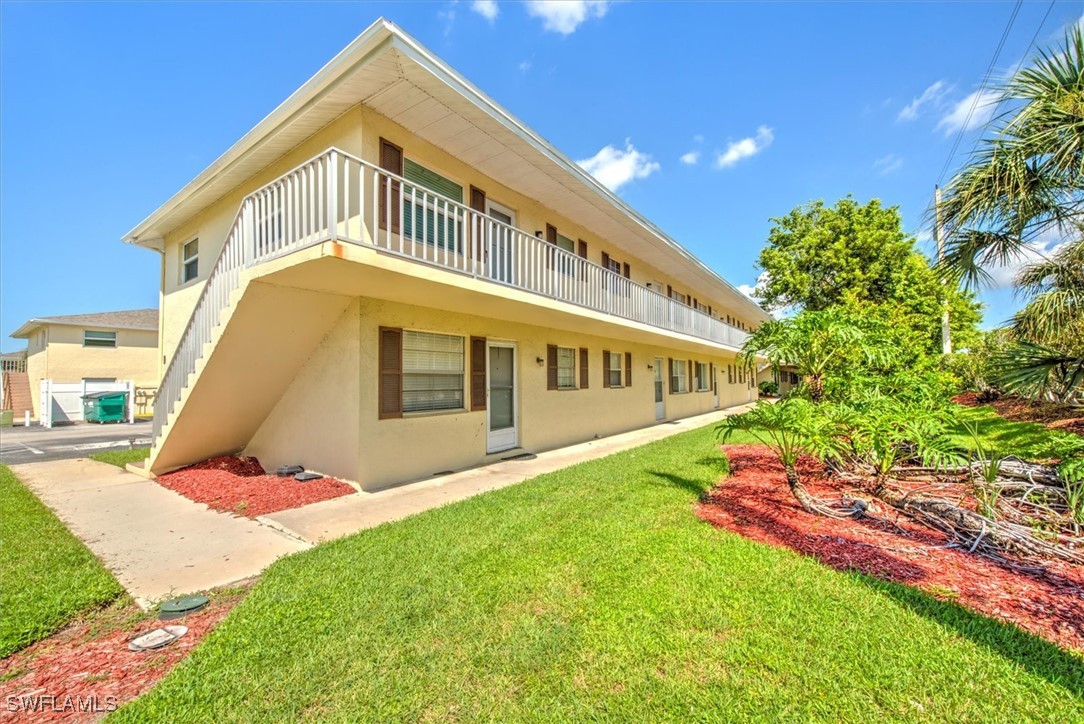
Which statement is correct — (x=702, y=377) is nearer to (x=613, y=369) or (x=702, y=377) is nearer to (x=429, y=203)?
(x=613, y=369)

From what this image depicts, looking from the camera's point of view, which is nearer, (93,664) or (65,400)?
(93,664)

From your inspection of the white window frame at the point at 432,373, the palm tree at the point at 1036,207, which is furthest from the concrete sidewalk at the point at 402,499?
the palm tree at the point at 1036,207

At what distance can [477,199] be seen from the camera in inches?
334

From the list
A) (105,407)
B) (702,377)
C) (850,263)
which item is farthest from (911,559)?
(850,263)

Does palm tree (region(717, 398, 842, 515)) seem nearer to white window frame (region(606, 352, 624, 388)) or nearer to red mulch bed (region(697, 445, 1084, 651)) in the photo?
red mulch bed (region(697, 445, 1084, 651))

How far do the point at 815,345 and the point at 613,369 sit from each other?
7690 millimetres

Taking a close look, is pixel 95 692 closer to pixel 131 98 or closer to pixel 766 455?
pixel 766 455

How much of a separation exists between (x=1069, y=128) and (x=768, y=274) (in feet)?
79.1

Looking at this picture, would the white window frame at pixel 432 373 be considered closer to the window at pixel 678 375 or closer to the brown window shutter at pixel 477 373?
the brown window shutter at pixel 477 373

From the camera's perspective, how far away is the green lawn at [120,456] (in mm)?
9406

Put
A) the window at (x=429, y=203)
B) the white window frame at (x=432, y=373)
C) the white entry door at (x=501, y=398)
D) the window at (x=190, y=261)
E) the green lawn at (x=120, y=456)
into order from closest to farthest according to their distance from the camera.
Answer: the window at (x=429, y=203), the white window frame at (x=432, y=373), the white entry door at (x=501, y=398), the green lawn at (x=120, y=456), the window at (x=190, y=261)

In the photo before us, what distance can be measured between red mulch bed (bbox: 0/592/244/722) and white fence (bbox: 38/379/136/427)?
70.9 ft

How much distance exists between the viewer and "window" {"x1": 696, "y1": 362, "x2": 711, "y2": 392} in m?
21.1

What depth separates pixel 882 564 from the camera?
385 centimetres
